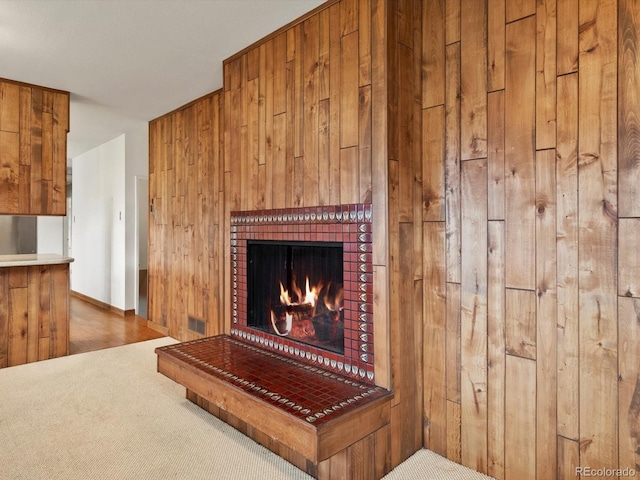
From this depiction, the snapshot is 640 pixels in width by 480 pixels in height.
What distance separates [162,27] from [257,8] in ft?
2.33

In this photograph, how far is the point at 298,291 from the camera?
267 cm

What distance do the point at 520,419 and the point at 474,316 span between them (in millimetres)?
488

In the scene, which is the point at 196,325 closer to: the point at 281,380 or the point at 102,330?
the point at 102,330

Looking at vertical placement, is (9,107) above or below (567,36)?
above

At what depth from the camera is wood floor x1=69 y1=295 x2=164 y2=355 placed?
430cm

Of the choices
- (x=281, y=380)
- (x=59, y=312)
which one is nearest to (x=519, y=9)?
(x=281, y=380)

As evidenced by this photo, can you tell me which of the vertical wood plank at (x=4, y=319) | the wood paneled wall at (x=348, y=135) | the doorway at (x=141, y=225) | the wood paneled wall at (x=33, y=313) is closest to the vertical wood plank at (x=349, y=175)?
the wood paneled wall at (x=348, y=135)

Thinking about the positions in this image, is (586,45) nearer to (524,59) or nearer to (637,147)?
(524,59)

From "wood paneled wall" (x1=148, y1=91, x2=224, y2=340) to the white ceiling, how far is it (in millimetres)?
338

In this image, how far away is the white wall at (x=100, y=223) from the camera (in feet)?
18.6

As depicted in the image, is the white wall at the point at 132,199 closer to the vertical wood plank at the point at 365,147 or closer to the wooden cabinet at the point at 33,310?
the wooden cabinet at the point at 33,310

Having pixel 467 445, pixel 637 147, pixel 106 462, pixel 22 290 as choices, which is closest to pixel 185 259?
pixel 22 290

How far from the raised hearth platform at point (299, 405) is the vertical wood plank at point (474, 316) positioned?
0.42 m

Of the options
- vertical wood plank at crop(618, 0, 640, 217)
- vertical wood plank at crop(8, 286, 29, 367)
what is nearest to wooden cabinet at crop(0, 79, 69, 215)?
vertical wood plank at crop(8, 286, 29, 367)
